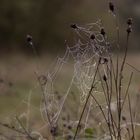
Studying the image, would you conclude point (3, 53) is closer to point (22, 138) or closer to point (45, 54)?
point (45, 54)

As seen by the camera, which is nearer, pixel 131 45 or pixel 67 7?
pixel 67 7

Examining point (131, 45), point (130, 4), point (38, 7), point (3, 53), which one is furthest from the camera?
point (130, 4)

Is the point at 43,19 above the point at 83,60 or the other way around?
the other way around

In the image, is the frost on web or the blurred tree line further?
the blurred tree line

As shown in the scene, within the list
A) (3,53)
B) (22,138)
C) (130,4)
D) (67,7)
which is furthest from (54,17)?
(22,138)

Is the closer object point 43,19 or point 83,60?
point 83,60

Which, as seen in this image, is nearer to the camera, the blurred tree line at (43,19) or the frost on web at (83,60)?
the frost on web at (83,60)

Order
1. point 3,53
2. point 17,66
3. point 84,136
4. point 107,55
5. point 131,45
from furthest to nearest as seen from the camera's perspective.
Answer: point 131,45 → point 3,53 → point 17,66 → point 84,136 → point 107,55

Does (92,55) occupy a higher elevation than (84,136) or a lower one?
higher
